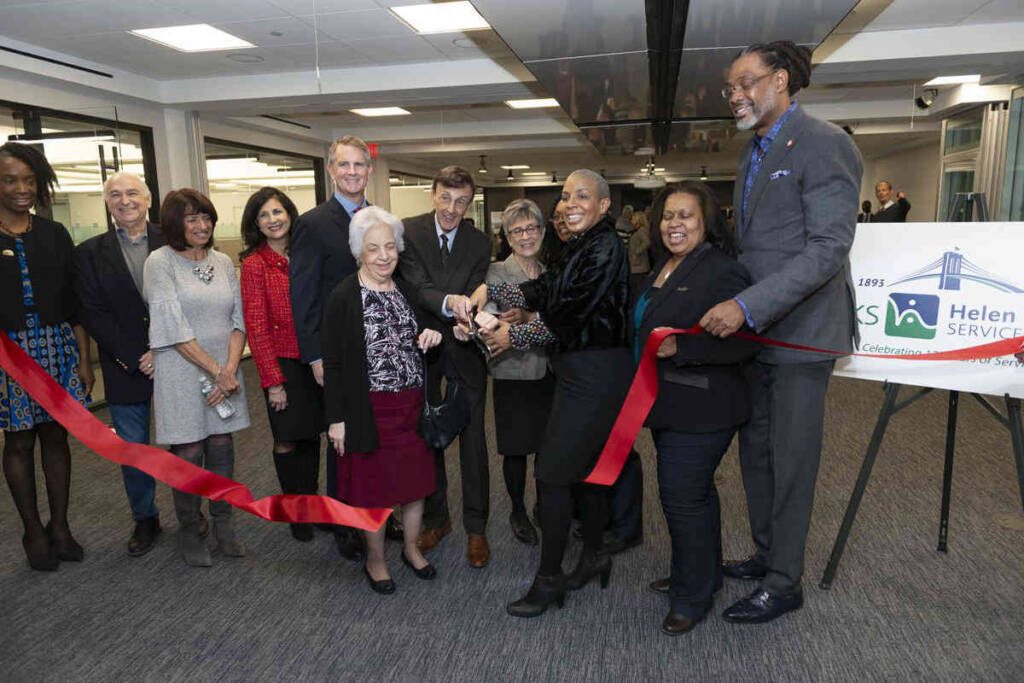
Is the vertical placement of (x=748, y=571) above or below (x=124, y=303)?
below

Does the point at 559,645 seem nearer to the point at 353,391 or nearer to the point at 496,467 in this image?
the point at 353,391

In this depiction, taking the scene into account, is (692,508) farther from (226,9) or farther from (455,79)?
(455,79)

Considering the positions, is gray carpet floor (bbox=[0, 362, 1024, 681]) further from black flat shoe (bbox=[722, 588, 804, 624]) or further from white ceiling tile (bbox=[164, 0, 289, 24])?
white ceiling tile (bbox=[164, 0, 289, 24])

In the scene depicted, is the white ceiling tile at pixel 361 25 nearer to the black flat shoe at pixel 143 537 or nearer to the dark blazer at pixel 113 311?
the dark blazer at pixel 113 311

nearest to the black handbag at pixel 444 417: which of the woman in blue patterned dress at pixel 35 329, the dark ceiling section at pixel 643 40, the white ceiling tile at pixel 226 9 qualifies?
the woman in blue patterned dress at pixel 35 329

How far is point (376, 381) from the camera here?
8.27 feet

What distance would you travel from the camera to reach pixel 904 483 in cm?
371

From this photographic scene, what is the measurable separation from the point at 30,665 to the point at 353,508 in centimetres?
114

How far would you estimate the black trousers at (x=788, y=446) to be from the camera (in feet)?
7.50

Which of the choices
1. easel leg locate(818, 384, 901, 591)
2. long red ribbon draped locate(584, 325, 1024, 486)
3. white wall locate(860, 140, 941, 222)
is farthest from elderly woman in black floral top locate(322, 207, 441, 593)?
white wall locate(860, 140, 941, 222)

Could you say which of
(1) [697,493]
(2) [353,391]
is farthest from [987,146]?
(2) [353,391]

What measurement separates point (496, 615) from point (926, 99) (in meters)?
9.72

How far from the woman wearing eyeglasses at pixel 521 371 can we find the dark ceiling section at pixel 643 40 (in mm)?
2525

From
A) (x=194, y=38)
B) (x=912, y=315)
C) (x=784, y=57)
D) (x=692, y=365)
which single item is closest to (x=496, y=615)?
(x=692, y=365)
